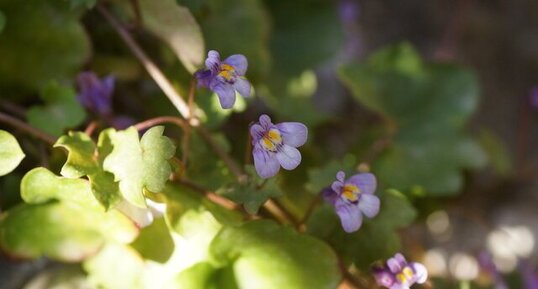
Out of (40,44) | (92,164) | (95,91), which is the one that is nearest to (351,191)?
(92,164)

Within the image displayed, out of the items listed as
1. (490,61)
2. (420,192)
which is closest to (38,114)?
(420,192)

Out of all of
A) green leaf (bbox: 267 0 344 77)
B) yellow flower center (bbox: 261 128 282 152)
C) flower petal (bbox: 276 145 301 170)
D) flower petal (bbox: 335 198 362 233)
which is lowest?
green leaf (bbox: 267 0 344 77)

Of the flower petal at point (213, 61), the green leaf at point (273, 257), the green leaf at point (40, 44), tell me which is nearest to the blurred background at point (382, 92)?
the green leaf at point (40, 44)

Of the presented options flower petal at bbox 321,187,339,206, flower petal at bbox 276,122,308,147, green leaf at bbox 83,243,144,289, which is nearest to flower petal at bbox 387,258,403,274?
flower petal at bbox 321,187,339,206

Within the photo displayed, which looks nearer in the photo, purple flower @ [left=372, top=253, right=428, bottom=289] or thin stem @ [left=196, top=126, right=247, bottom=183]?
purple flower @ [left=372, top=253, right=428, bottom=289]

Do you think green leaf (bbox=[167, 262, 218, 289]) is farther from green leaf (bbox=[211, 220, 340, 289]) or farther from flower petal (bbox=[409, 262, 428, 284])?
flower petal (bbox=[409, 262, 428, 284])

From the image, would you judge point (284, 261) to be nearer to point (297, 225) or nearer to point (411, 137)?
point (297, 225)

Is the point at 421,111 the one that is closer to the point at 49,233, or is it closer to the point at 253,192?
the point at 253,192
